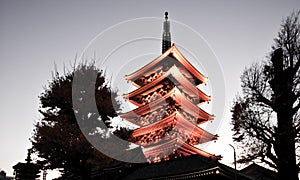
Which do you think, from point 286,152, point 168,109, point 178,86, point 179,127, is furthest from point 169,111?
point 286,152

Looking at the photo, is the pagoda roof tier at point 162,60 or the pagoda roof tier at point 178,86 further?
the pagoda roof tier at point 162,60

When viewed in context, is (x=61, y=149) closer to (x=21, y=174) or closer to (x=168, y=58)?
(x=21, y=174)

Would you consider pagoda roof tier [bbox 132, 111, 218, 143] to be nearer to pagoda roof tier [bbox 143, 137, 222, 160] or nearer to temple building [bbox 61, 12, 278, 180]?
temple building [bbox 61, 12, 278, 180]

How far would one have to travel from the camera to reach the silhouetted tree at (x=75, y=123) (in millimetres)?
13289

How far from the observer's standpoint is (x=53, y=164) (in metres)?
13.9

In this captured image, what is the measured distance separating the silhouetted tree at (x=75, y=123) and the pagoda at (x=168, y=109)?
35.5 feet

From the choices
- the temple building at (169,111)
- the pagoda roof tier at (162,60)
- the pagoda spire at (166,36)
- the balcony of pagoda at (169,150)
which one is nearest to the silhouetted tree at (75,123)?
the temple building at (169,111)

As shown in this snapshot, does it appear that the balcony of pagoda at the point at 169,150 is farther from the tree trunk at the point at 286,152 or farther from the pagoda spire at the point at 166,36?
the pagoda spire at the point at 166,36

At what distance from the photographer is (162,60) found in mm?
28281

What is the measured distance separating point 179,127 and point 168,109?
205 cm

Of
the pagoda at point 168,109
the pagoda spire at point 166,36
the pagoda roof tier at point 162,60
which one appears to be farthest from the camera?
the pagoda spire at point 166,36

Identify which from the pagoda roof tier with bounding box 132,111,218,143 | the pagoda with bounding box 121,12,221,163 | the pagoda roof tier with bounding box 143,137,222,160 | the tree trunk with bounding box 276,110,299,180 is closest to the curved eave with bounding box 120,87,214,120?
the pagoda with bounding box 121,12,221,163

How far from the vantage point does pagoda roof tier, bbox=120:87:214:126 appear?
25.9 m

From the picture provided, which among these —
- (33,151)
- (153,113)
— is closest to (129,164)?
(33,151)
